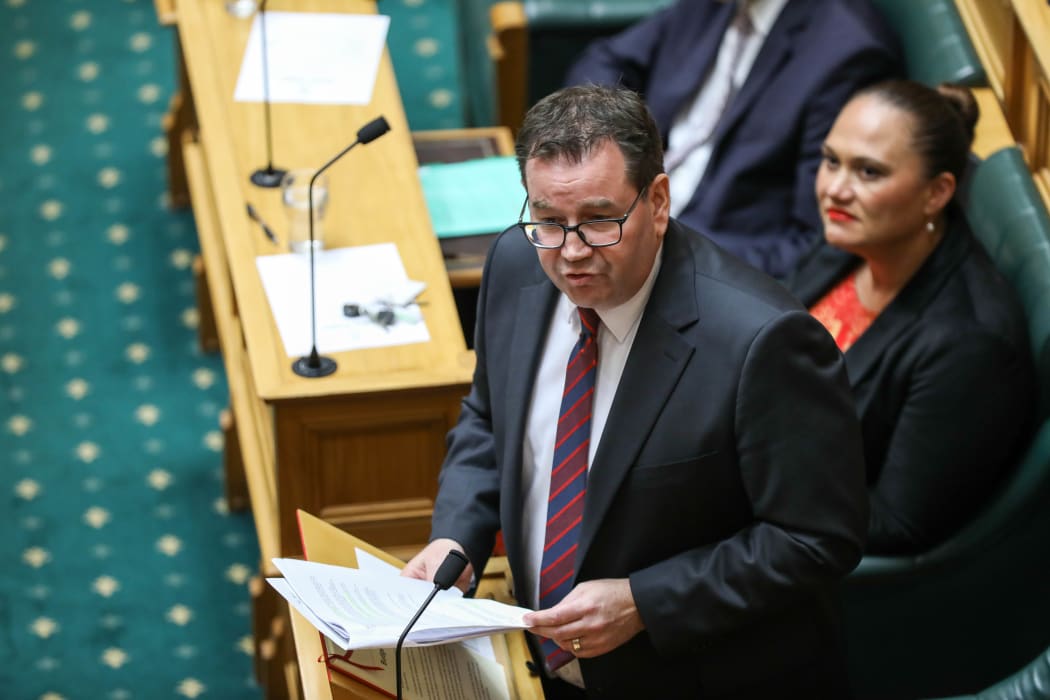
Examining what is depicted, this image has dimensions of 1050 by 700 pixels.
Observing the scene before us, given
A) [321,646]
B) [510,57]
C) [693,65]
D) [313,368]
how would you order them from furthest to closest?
[510,57] < [693,65] < [313,368] < [321,646]

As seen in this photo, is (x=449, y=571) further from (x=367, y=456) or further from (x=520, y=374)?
(x=367, y=456)

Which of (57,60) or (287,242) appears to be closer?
(287,242)

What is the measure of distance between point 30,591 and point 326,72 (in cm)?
147

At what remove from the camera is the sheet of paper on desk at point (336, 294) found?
2861 millimetres

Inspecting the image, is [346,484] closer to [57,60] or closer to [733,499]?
[733,499]

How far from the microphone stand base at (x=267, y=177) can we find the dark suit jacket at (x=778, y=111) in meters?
0.98

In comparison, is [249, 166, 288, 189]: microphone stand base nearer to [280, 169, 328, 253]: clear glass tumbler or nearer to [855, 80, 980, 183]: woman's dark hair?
[280, 169, 328, 253]: clear glass tumbler

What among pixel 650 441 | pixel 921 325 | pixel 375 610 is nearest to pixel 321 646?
pixel 375 610

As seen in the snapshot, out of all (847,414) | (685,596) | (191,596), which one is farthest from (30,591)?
(847,414)

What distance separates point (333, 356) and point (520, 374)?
87 centimetres

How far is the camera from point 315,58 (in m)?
3.68

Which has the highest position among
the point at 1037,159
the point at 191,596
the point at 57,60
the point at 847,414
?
the point at 847,414

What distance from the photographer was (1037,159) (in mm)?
3010

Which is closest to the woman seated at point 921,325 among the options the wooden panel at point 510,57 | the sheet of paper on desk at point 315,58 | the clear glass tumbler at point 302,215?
the clear glass tumbler at point 302,215
